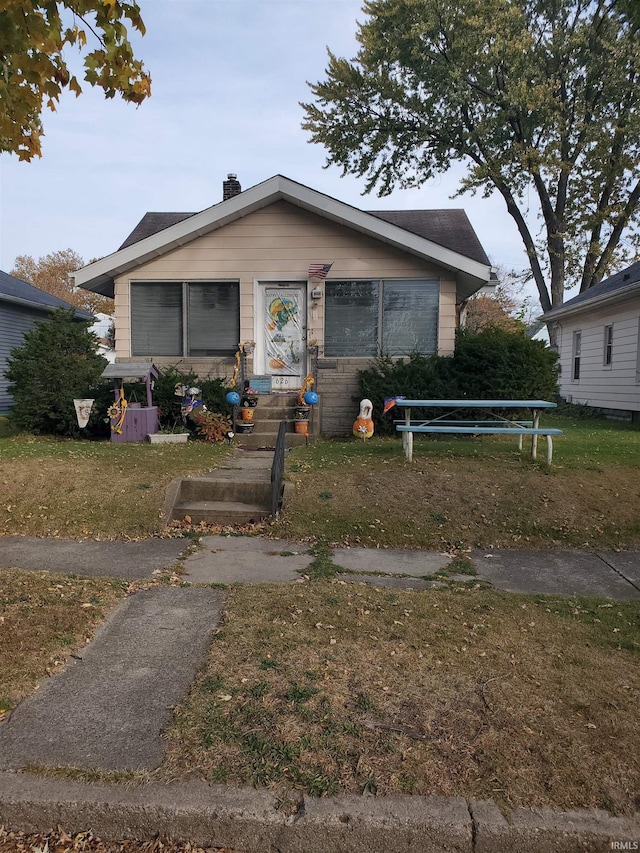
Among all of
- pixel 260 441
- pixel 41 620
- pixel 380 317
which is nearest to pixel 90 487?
pixel 41 620

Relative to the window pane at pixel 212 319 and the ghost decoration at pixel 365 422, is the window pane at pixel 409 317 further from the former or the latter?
the window pane at pixel 212 319

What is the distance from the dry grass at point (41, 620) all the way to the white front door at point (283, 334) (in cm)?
781

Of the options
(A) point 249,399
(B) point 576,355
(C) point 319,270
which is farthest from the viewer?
(B) point 576,355

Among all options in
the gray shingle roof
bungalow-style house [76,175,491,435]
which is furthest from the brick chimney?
bungalow-style house [76,175,491,435]

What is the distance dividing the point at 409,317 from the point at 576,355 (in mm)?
11554

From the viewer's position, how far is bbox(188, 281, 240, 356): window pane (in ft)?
39.7

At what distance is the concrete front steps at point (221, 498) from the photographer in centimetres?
685

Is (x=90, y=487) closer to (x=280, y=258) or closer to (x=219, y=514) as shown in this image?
(x=219, y=514)

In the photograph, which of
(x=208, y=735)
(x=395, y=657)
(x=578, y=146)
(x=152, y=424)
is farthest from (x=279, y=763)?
(x=578, y=146)

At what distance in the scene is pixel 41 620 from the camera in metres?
3.91

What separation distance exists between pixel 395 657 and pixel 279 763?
1137 millimetres

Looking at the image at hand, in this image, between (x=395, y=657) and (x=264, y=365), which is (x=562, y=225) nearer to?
(x=264, y=365)

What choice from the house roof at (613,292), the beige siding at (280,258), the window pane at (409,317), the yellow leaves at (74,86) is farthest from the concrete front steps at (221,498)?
the house roof at (613,292)

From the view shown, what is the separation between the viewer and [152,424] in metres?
10.4
